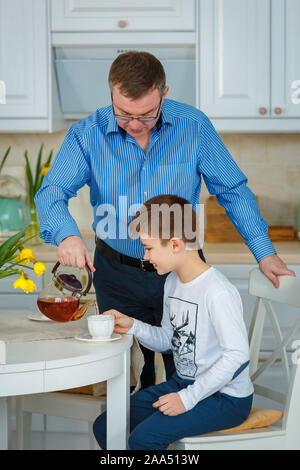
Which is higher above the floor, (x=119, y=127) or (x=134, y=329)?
(x=119, y=127)

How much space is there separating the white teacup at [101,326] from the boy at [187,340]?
0.13m

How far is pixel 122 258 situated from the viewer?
2139 mm

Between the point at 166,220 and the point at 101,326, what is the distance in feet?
1.09

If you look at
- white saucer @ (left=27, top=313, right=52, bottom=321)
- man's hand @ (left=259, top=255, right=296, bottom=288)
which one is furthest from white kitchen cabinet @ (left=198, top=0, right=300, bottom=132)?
white saucer @ (left=27, top=313, right=52, bottom=321)

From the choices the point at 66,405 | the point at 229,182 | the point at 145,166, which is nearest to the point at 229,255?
the point at 229,182

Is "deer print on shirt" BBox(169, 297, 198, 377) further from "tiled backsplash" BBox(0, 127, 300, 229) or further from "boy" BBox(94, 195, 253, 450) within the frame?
"tiled backsplash" BBox(0, 127, 300, 229)

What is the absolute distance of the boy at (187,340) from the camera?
1.68 m

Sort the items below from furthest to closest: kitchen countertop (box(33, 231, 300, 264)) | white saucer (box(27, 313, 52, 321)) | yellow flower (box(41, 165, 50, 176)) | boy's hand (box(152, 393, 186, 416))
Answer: yellow flower (box(41, 165, 50, 176)), kitchen countertop (box(33, 231, 300, 264)), white saucer (box(27, 313, 52, 321)), boy's hand (box(152, 393, 186, 416))

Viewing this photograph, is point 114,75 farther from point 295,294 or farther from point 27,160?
point 27,160

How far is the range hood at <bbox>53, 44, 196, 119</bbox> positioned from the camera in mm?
3260

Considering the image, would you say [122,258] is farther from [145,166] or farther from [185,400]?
[185,400]

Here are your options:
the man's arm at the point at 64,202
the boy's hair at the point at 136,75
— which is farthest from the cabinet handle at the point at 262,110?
the boy's hair at the point at 136,75

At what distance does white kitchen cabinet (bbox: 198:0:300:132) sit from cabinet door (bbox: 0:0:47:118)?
774 millimetres
